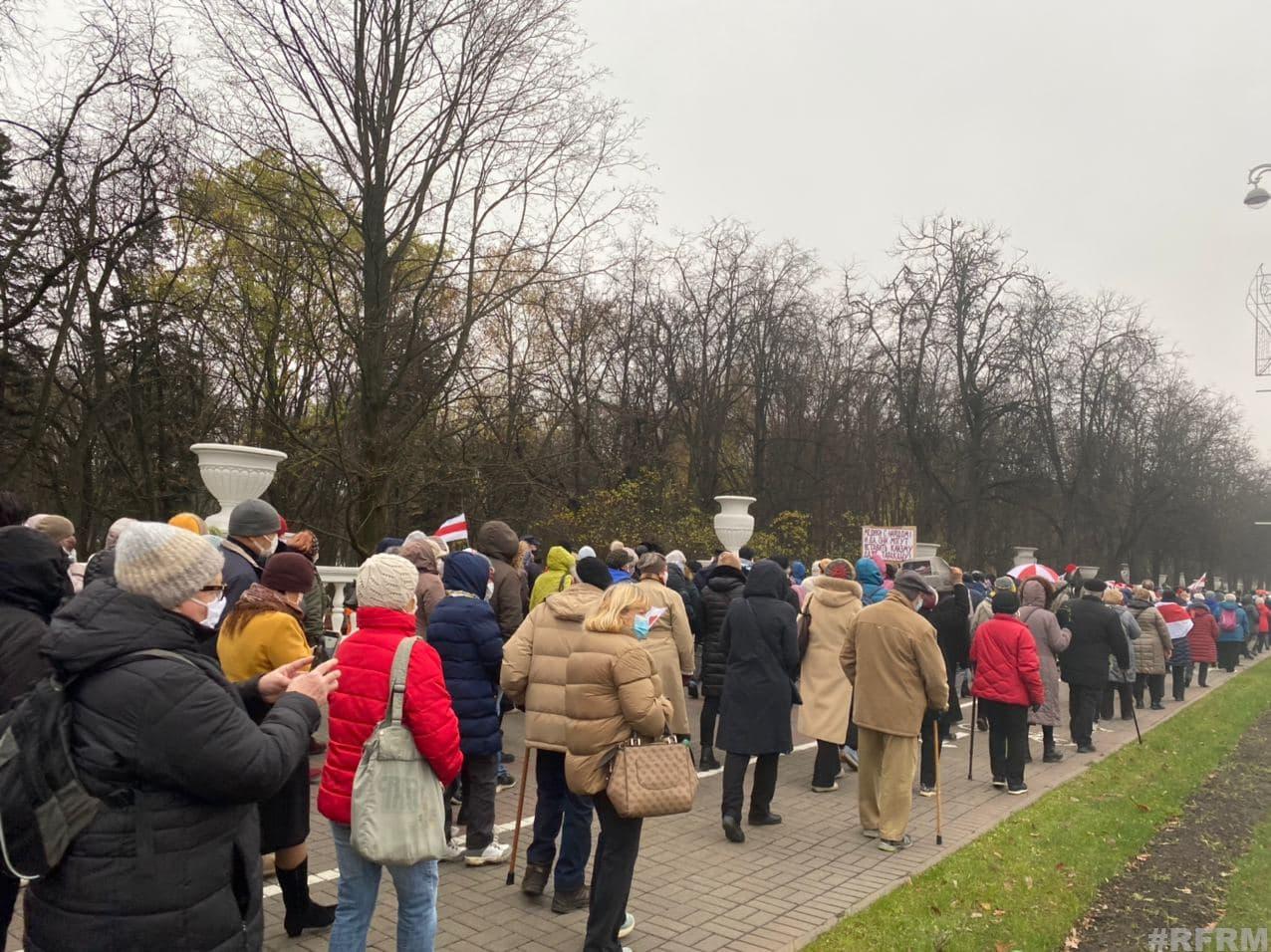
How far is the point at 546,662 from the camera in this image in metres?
5.55

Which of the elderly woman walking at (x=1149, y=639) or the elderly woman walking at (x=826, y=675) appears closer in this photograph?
the elderly woman walking at (x=826, y=675)

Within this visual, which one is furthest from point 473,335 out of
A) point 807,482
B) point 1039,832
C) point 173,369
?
point 1039,832

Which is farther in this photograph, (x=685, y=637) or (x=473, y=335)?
(x=473, y=335)

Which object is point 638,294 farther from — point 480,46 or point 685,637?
point 685,637

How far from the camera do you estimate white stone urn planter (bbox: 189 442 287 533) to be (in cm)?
1138

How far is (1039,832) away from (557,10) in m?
15.1

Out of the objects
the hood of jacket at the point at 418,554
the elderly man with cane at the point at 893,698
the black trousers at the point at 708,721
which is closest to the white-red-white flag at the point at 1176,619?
the black trousers at the point at 708,721

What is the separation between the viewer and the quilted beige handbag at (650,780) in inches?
184

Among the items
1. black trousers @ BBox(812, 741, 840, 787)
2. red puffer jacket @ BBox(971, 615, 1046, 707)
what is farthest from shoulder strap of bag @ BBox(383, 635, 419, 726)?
red puffer jacket @ BBox(971, 615, 1046, 707)

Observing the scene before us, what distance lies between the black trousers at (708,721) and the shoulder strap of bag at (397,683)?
5847 mm

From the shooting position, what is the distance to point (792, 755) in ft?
34.7

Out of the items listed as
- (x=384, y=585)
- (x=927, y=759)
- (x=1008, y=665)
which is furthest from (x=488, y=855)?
(x=1008, y=665)

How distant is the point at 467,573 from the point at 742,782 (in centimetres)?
273

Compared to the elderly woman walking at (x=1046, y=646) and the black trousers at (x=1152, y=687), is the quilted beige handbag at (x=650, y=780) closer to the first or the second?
the elderly woman walking at (x=1046, y=646)
